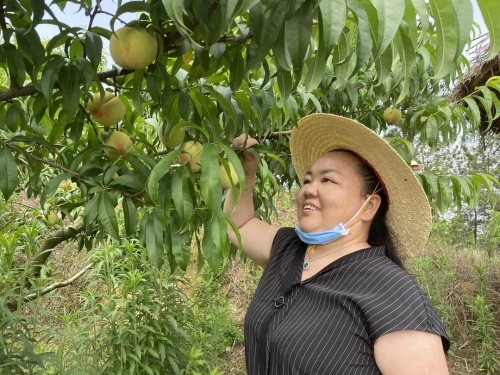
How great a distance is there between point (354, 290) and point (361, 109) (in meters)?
1.13

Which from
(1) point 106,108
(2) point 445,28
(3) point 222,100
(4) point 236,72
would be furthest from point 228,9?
(1) point 106,108

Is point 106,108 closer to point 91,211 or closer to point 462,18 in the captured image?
point 91,211

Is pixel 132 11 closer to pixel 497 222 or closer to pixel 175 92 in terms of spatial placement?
pixel 175 92

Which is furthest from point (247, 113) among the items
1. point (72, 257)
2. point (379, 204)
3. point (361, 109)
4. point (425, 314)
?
point (72, 257)

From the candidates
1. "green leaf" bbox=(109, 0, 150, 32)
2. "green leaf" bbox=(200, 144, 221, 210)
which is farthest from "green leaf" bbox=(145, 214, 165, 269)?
"green leaf" bbox=(109, 0, 150, 32)

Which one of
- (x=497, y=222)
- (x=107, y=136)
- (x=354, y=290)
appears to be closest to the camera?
(x=354, y=290)

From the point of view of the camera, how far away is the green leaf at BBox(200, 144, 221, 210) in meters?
0.83

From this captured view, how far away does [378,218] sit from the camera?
1.49 m

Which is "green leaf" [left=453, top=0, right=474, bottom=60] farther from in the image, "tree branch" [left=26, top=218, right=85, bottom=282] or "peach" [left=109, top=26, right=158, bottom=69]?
"tree branch" [left=26, top=218, right=85, bottom=282]

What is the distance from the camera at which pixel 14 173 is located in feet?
3.39

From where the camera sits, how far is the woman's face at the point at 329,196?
1312mm

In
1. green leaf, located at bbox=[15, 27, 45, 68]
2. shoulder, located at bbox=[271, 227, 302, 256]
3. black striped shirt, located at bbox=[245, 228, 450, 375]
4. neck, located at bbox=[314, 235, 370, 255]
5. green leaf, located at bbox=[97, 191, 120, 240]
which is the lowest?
black striped shirt, located at bbox=[245, 228, 450, 375]

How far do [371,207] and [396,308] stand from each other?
377 mm

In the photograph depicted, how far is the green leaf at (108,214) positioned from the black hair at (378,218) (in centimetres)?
73
